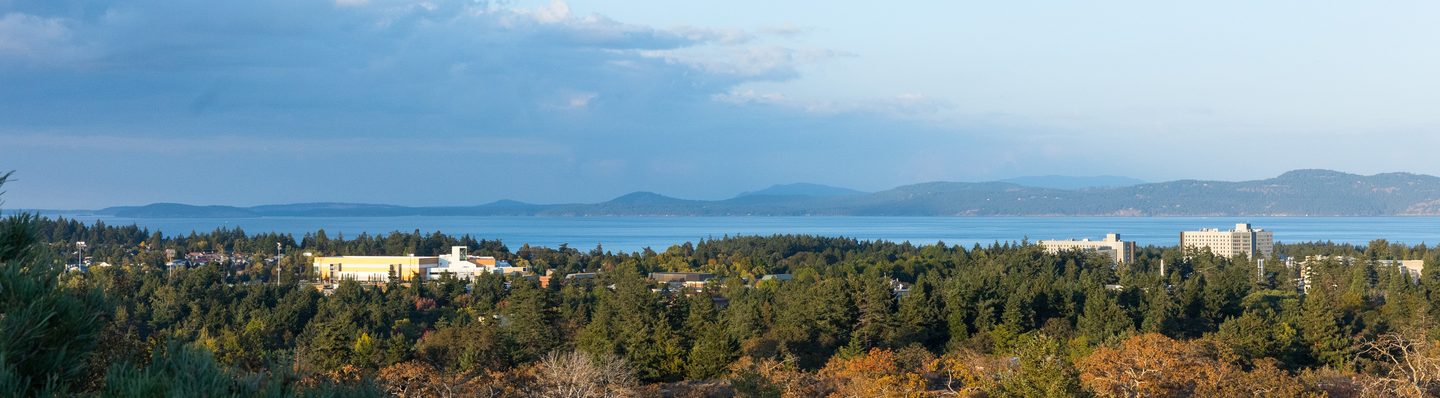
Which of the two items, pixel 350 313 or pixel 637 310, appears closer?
pixel 637 310

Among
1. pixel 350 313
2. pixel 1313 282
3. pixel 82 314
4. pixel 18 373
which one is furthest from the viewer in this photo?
pixel 1313 282

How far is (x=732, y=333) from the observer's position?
23.2 m

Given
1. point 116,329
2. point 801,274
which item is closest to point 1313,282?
point 801,274

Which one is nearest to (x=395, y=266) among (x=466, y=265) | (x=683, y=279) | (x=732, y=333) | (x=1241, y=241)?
(x=466, y=265)

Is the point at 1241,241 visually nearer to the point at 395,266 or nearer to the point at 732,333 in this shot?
the point at 395,266

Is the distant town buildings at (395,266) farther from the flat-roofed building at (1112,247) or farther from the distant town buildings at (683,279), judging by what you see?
the flat-roofed building at (1112,247)

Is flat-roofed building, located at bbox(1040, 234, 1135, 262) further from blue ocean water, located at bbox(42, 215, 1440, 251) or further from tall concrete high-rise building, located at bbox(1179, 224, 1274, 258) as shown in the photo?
tall concrete high-rise building, located at bbox(1179, 224, 1274, 258)

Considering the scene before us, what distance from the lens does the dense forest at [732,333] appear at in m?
4.75

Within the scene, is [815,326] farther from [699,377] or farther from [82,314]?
[82,314]

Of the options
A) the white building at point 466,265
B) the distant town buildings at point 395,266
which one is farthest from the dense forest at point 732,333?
the white building at point 466,265

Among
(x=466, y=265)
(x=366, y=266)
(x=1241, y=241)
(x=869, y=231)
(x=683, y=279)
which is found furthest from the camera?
(x=869, y=231)

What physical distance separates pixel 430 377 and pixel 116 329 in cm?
974

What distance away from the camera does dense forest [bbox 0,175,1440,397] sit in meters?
4.75

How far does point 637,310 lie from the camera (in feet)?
77.0
